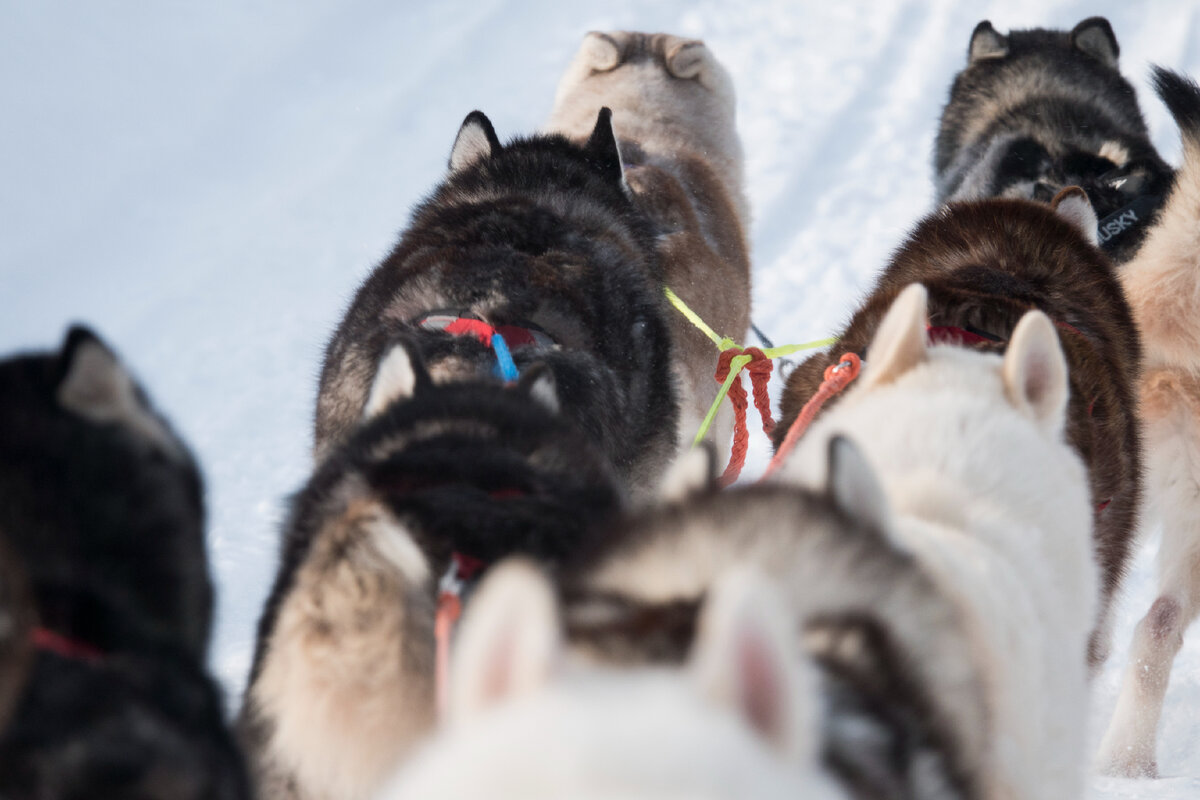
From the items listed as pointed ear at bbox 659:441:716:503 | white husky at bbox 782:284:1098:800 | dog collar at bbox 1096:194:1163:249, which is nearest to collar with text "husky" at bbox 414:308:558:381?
white husky at bbox 782:284:1098:800

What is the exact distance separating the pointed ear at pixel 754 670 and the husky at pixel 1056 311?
5.79ft

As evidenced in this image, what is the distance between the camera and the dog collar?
391 cm

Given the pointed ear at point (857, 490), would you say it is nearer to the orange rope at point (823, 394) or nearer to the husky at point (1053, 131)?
the orange rope at point (823, 394)

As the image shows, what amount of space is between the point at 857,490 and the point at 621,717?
1.98ft

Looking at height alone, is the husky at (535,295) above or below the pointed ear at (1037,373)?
above

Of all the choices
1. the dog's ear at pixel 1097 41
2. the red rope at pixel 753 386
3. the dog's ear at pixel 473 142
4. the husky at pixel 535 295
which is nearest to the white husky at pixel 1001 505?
the husky at pixel 535 295

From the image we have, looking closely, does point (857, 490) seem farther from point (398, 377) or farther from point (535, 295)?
point (535, 295)

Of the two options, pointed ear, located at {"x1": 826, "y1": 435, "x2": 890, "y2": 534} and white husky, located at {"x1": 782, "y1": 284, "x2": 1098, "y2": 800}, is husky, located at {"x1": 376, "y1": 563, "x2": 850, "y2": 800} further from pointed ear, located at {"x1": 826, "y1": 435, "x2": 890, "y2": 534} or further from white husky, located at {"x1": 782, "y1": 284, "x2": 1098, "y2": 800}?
white husky, located at {"x1": 782, "y1": 284, "x2": 1098, "y2": 800}

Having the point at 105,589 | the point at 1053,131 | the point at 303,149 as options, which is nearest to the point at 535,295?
the point at 105,589

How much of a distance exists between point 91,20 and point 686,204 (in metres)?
5.33

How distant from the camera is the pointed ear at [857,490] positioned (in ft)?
4.13

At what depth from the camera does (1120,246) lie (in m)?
3.99

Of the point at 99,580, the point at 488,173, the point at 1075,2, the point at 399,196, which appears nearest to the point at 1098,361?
the point at 488,173

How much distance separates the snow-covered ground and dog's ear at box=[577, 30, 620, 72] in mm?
1749
